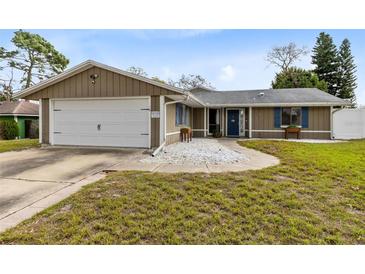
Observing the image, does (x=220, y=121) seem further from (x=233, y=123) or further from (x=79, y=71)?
(x=79, y=71)

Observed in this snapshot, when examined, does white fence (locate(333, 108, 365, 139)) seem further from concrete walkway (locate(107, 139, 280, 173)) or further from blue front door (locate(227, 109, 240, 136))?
concrete walkway (locate(107, 139, 280, 173))

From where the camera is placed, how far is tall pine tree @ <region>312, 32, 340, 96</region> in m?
32.6

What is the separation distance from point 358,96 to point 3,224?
1650 inches

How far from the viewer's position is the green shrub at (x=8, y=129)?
15.6 meters

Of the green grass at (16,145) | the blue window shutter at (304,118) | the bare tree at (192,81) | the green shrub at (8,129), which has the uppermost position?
the bare tree at (192,81)

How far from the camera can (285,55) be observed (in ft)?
97.5

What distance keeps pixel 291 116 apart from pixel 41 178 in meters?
13.3

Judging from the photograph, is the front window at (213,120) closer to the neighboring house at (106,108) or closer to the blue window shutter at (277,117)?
the blue window shutter at (277,117)

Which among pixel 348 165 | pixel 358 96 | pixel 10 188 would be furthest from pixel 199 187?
pixel 358 96

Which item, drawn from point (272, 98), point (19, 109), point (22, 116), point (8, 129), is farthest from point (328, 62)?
point (8, 129)

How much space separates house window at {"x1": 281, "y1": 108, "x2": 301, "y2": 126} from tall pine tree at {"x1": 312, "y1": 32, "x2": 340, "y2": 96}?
2390 cm

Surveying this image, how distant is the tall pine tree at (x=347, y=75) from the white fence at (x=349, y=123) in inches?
877

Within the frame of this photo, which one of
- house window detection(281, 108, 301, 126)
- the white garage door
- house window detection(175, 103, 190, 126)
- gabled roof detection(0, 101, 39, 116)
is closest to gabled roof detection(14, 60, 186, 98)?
the white garage door

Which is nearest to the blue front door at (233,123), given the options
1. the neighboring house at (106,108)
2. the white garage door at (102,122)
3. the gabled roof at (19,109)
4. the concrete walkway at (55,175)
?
the neighboring house at (106,108)
